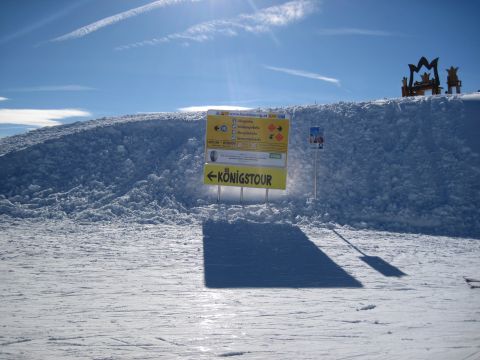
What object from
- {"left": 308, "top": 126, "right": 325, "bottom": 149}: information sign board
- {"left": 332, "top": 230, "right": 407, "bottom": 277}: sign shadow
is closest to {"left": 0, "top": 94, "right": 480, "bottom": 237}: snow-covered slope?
{"left": 308, "top": 126, "right": 325, "bottom": 149}: information sign board

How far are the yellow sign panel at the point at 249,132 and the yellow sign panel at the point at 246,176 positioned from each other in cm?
65

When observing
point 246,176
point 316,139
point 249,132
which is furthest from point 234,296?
point 316,139

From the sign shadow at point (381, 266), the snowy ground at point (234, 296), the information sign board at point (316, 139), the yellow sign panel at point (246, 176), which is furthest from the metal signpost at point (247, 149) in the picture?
the sign shadow at point (381, 266)

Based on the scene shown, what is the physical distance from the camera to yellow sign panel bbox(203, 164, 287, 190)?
1284cm

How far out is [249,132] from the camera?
13016 millimetres

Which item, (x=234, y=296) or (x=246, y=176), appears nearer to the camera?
(x=234, y=296)

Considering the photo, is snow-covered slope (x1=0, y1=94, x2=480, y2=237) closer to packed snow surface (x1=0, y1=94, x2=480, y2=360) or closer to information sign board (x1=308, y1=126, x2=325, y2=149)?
packed snow surface (x1=0, y1=94, x2=480, y2=360)

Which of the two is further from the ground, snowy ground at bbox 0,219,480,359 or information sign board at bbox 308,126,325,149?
information sign board at bbox 308,126,325,149

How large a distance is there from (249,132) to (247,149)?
1.89 ft

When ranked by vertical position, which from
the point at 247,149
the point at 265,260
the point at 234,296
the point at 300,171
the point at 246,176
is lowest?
the point at 234,296

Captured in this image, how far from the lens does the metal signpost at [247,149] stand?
509 inches

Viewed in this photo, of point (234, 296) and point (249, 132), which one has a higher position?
point (249, 132)

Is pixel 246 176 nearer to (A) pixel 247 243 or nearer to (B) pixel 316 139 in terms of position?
(B) pixel 316 139

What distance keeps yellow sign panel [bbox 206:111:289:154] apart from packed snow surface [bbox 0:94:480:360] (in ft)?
6.70
